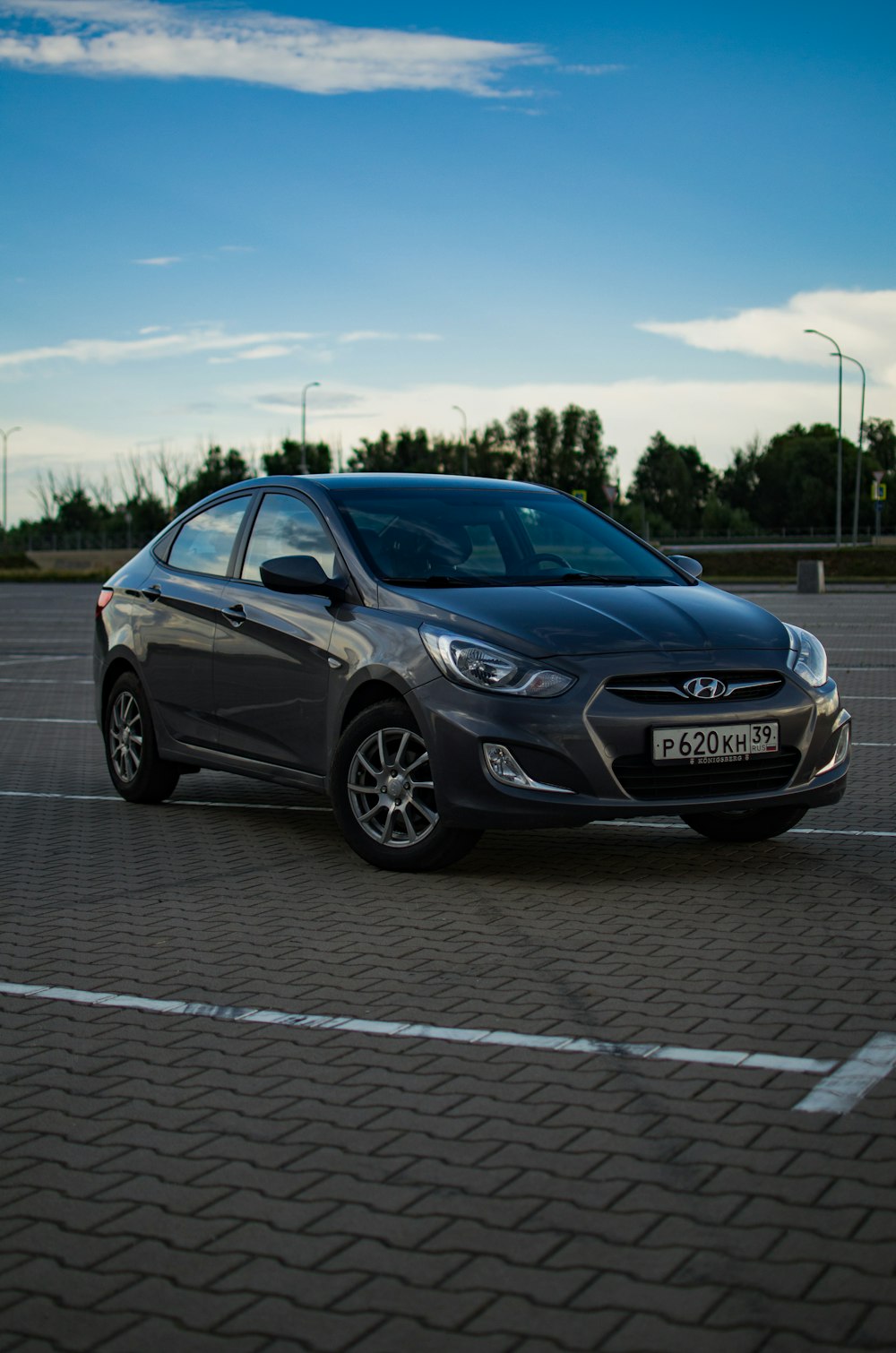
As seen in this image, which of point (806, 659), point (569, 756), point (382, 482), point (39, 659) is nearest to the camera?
point (569, 756)

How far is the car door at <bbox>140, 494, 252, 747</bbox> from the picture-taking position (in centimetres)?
807

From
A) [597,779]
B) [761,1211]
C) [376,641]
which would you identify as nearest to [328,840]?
[376,641]

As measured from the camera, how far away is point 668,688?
6.34 metres

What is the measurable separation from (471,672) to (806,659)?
56.1 inches

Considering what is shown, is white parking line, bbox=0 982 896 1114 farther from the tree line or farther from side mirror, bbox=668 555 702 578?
the tree line

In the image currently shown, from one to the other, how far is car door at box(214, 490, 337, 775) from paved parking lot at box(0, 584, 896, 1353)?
1.86 feet

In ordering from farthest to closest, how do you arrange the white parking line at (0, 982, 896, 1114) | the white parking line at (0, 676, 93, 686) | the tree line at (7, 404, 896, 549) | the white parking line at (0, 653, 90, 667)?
the tree line at (7, 404, 896, 549), the white parking line at (0, 653, 90, 667), the white parking line at (0, 676, 93, 686), the white parking line at (0, 982, 896, 1114)

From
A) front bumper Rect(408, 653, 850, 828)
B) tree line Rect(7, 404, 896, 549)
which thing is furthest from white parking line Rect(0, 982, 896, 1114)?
tree line Rect(7, 404, 896, 549)

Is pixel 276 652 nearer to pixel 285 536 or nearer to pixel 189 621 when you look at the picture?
pixel 285 536

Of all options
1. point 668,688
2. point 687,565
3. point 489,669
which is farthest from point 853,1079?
point 687,565

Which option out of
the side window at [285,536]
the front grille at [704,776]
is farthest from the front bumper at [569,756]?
the side window at [285,536]

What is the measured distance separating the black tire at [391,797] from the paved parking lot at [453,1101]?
0.44 feet

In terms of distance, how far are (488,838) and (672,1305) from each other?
15.5 feet

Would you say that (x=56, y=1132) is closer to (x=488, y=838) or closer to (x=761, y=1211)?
(x=761, y=1211)
